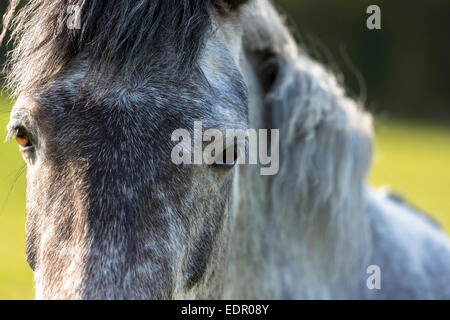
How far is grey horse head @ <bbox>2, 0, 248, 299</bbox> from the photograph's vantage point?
5.50 ft

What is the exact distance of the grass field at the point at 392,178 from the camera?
233 inches

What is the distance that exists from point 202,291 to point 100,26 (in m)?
1.02

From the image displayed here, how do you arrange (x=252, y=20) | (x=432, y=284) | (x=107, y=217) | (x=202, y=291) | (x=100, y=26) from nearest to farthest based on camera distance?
1. (x=107, y=217)
2. (x=100, y=26)
3. (x=202, y=291)
4. (x=252, y=20)
5. (x=432, y=284)

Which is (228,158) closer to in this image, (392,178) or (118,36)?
(118,36)

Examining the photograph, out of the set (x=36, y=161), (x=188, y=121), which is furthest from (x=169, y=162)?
(x=36, y=161)

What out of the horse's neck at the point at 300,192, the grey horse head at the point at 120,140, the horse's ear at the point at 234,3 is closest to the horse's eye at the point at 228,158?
the grey horse head at the point at 120,140

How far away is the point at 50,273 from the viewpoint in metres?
1.69

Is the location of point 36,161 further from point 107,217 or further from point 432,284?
point 432,284

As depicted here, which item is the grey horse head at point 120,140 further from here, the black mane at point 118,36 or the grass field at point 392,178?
the grass field at point 392,178

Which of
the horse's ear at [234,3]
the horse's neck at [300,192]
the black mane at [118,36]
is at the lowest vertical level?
the horse's neck at [300,192]

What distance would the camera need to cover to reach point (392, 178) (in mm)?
14055

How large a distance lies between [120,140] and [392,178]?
1309cm

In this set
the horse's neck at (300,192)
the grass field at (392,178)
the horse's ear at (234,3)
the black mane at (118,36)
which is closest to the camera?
the black mane at (118,36)

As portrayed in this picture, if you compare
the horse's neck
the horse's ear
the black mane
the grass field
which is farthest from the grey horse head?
the horse's neck
